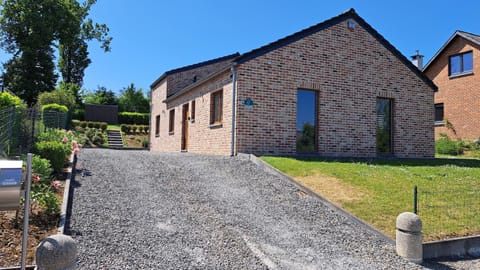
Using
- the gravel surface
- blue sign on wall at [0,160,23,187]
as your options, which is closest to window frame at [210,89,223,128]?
the gravel surface

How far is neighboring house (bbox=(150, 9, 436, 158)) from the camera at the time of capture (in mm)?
11734

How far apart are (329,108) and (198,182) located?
6.39 meters

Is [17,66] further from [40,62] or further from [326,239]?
[326,239]

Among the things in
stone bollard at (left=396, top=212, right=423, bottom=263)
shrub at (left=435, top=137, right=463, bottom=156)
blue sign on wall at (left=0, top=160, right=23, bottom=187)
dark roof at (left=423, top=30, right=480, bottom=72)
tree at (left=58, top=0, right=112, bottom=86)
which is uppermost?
tree at (left=58, top=0, right=112, bottom=86)

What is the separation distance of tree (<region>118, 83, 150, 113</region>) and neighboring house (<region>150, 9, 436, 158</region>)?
1316 inches

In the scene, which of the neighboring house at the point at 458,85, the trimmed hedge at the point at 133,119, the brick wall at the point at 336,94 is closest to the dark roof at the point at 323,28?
the brick wall at the point at 336,94

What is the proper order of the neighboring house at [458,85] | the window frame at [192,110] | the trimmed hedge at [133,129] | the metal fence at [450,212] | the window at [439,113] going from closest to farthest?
1. the metal fence at [450,212]
2. the window frame at [192,110]
3. the neighboring house at [458,85]
4. the window at [439,113]
5. the trimmed hedge at [133,129]

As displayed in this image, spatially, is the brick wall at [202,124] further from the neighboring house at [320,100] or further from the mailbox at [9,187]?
the mailbox at [9,187]

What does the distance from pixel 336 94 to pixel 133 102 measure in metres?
38.2

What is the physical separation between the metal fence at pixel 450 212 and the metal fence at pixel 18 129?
7.92 m

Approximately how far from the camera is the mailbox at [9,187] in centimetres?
330

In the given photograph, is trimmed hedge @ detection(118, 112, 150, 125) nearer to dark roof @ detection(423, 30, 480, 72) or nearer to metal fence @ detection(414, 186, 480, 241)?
dark roof @ detection(423, 30, 480, 72)

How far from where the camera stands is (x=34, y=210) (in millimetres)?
5414

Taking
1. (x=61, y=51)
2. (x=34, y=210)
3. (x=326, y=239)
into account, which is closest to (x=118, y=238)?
(x=34, y=210)
